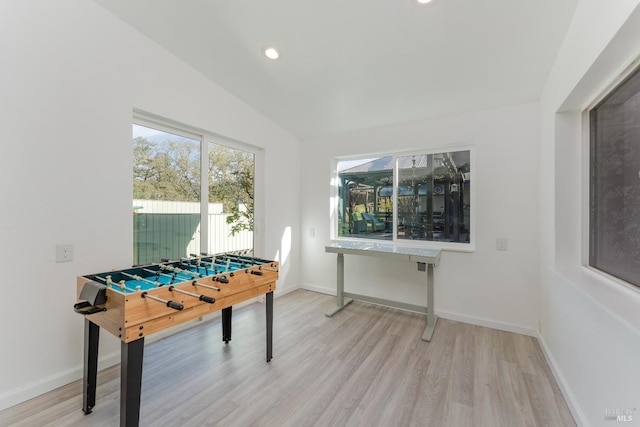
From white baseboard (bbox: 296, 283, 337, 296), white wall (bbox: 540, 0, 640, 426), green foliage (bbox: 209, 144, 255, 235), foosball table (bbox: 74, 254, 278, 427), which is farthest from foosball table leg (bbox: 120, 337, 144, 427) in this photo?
white baseboard (bbox: 296, 283, 337, 296)

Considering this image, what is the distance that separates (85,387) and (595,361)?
320 centimetres

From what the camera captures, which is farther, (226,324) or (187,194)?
(187,194)

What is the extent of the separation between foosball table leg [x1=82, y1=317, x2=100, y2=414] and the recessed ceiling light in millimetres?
2627

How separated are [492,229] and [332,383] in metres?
2.40

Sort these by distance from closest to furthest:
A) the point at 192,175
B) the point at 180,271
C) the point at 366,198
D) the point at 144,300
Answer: the point at 144,300 → the point at 180,271 → the point at 192,175 → the point at 366,198

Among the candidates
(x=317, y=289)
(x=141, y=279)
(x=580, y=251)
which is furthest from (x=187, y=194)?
(x=580, y=251)

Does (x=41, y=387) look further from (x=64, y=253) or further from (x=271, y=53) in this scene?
(x=271, y=53)

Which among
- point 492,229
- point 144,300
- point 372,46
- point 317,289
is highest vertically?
point 372,46

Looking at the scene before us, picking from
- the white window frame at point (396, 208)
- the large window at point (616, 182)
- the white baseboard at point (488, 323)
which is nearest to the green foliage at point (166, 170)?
the white window frame at point (396, 208)

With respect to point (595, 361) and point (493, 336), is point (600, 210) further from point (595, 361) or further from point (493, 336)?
point (493, 336)

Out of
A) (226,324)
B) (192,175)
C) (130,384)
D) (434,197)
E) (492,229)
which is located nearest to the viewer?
(130,384)

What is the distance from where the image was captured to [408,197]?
3.70 m

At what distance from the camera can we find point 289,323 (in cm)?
317

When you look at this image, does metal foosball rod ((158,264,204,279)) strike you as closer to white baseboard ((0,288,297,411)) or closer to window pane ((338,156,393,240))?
white baseboard ((0,288,297,411))
